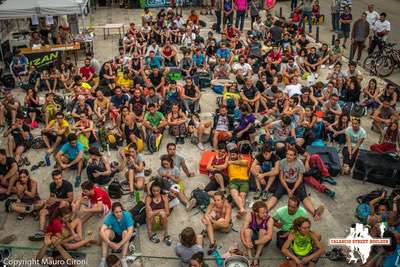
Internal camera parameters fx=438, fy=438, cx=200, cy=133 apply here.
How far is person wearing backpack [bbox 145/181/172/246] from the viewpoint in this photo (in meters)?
7.98

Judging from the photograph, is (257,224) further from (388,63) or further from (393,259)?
(388,63)

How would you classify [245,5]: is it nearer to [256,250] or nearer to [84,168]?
[84,168]

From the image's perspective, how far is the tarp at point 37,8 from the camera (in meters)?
15.5

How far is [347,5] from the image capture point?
18672 mm

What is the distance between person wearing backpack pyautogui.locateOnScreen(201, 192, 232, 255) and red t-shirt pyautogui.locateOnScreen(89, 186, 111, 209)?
77.1 inches

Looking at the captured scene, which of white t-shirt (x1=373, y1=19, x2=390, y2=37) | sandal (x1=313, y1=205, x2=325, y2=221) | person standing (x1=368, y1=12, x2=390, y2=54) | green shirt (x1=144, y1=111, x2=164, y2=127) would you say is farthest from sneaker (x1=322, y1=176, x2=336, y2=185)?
white t-shirt (x1=373, y1=19, x2=390, y2=37)

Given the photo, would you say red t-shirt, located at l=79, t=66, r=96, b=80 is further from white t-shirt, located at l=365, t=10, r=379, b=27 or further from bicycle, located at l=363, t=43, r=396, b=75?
white t-shirt, located at l=365, t=10, r=379, b=27

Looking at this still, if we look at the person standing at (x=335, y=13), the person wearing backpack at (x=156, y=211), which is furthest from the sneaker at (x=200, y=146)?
the person standing at (x=335, y=13)

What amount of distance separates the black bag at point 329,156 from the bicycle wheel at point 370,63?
661cm

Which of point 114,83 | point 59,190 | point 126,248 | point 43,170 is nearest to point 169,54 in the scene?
point 114,83

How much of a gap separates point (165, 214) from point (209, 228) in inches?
33.8

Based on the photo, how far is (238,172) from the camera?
29.8 feet

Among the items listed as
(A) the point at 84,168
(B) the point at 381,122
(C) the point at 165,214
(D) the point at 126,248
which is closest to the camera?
(D) the point at 126,248

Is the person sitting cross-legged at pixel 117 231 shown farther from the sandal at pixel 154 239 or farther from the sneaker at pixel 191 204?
the sneaker at pixel 191 204
